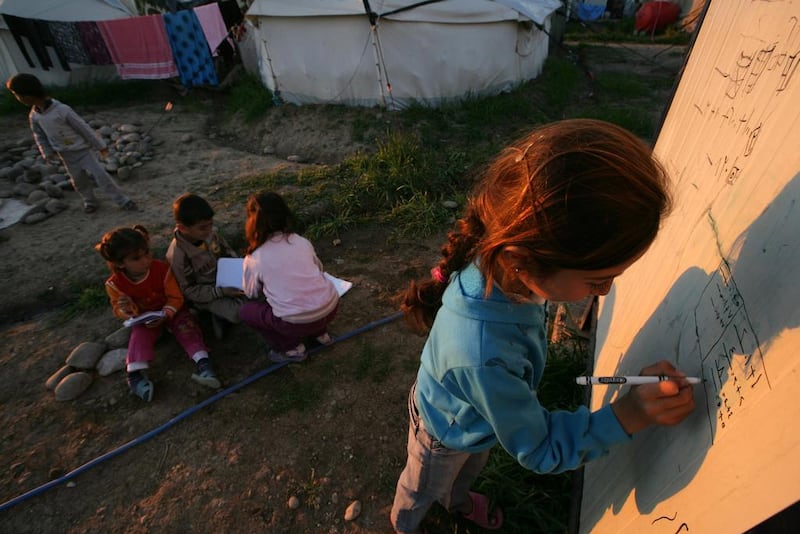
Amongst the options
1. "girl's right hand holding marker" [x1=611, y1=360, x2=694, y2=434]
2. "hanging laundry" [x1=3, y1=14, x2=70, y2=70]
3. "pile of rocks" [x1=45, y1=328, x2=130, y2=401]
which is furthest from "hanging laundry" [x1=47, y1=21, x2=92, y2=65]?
"girl's right hand holding marker" [x1=611, y1=360, x2=694, y2=434]

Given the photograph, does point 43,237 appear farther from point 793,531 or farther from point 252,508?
point 793,531

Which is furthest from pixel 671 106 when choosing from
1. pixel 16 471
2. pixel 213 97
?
pixel 213 97

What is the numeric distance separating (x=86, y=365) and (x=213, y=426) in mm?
1223

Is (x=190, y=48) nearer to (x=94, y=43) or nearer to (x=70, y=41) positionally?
(x=94, y=43)

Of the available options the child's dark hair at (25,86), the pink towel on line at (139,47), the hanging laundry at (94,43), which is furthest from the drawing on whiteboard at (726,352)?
the hanging laundry at (94,43)

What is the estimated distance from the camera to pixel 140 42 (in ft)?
29.9

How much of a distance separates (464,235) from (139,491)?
249cm

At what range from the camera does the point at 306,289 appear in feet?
9.28

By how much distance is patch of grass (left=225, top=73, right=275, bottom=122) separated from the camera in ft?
26.5

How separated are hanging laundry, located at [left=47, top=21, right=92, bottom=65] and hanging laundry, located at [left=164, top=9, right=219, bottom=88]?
1.99m

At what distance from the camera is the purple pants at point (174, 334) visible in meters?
2.93

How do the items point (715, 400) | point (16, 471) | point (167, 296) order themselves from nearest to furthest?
1. point (715, 400)
2. point (16, 471)
3. point (167, 296)

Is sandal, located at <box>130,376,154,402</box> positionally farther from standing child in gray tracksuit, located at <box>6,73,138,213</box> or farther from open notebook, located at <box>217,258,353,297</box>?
standing child in gray tracksuit, located at <box>6,73,138,213</box>

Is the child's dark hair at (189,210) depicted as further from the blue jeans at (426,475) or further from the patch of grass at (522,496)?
the patch of grass at (522,496)
